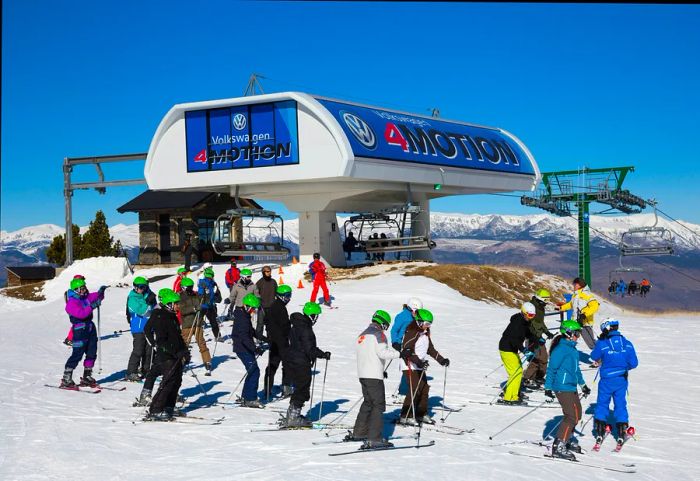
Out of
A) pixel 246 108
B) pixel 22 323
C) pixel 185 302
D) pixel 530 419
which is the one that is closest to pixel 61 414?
pixel 185 302

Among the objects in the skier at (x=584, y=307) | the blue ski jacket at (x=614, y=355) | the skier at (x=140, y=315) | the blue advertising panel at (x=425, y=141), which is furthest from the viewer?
the blue advertising panel at (x=425, y=141)

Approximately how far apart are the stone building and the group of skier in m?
33.5

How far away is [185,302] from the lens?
1623 centimetres

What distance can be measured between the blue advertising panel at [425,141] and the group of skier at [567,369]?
18.8 meters

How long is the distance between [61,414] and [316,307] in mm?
4640

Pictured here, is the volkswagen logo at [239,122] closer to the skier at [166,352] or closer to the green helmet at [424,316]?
the skier at [166,352]

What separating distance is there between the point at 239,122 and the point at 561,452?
25740 mm

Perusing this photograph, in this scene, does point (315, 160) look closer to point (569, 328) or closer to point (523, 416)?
point (523, 416)

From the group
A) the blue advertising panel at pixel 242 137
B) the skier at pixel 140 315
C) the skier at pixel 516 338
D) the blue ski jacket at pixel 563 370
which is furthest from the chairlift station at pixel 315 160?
the blue ski jacket at pixel 563 370

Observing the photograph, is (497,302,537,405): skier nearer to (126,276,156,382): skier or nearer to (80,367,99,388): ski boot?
(126,276,156,382): skier

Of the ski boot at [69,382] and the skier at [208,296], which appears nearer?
the ski boot at [69,382]

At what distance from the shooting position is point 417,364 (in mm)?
12211

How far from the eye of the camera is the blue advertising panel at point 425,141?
33750 mm

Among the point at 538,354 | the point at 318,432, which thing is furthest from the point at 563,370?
the point at 538,354
